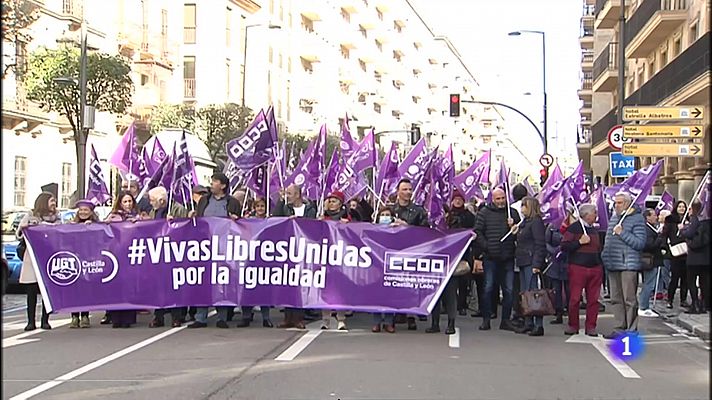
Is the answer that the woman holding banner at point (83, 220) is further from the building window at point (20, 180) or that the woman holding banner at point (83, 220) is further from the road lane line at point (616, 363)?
the building window at point (20, 180)

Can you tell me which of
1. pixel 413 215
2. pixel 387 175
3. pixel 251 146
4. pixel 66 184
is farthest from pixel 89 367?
pixel 66 184

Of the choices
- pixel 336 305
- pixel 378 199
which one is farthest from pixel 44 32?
pixel 336 305

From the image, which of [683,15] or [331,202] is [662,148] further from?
[683,15]

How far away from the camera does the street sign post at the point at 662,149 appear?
54.5ft

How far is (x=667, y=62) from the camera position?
3334cm

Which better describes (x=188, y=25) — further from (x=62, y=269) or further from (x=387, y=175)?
(x=62, y=269)

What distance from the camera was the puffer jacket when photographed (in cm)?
1077

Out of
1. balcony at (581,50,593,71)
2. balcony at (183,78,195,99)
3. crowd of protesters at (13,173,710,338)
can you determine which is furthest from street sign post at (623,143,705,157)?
balcony at (581,50,593,71)

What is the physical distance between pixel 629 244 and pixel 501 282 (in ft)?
5.95

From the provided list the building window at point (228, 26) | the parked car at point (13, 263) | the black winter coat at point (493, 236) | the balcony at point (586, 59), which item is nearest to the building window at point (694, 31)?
the black winter coat at point (493, 236)

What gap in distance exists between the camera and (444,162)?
1733 centimetres

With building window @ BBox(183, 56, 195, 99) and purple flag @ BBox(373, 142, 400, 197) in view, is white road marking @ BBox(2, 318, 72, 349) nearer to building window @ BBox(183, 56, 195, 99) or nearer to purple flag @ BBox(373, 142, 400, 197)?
purple flag @ BBox(373, 142, 400, 197)

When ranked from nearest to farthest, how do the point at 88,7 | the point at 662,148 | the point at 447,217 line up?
the point at 447,217 → the point at 662,148 → the point at 88,7

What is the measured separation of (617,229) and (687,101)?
54.6ft
